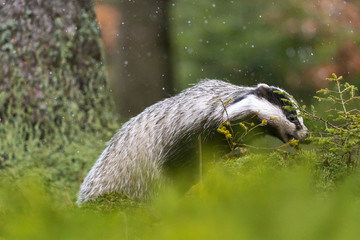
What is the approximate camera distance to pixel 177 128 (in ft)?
16.8

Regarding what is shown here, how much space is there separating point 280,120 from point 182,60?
6900 mm

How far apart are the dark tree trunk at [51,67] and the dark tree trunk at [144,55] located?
1.10 feet

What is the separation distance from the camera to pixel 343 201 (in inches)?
34.0

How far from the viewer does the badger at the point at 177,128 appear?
200 inches

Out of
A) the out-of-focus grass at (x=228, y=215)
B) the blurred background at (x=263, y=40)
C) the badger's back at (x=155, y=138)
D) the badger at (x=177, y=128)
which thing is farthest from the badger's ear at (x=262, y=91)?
the blurred background at (x=263, y=40)

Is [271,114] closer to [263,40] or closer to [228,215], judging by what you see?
[228,215]

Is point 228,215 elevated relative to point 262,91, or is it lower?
elevated

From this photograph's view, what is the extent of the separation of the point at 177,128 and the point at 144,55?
3.74 metres

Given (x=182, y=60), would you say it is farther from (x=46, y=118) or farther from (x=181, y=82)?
(x=46, y=118)

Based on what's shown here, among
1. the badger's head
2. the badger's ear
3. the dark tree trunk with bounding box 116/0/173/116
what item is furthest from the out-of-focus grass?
Answer: the dark tree trunk with bounding box 116/0/173/116

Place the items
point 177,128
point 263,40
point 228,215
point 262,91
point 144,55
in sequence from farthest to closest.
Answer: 1. point 263,40
2. point 144,55
3. point 262,91
4. point 177,128
5. point 228,215

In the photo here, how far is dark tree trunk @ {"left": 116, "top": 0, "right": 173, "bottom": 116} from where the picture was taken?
863cm

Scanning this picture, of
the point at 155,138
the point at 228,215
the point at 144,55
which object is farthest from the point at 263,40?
the point at 228,215

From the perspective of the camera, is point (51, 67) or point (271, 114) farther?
point (51, 67)
